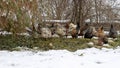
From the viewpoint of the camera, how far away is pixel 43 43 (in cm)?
1073

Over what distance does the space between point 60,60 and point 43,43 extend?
3116mm

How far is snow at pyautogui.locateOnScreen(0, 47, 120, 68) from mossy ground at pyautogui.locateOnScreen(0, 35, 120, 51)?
4.12ft

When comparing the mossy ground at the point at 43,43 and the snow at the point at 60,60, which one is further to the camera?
the mossy ground at the point at 43,43

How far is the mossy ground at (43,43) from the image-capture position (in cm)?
1022

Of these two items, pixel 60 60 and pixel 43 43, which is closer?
pixel 60 60

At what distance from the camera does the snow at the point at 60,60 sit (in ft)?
23.4

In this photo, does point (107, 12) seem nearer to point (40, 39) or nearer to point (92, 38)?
point (92, 38)

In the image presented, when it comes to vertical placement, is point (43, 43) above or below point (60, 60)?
below

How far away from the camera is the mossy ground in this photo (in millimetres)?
10222

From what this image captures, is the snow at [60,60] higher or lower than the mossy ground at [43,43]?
higher

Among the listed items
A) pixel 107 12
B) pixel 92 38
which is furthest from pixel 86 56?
pixel 107 12

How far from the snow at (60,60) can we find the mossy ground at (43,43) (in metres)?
1.25

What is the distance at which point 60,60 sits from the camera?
7668 mm

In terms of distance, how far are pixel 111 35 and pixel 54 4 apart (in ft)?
16.9
